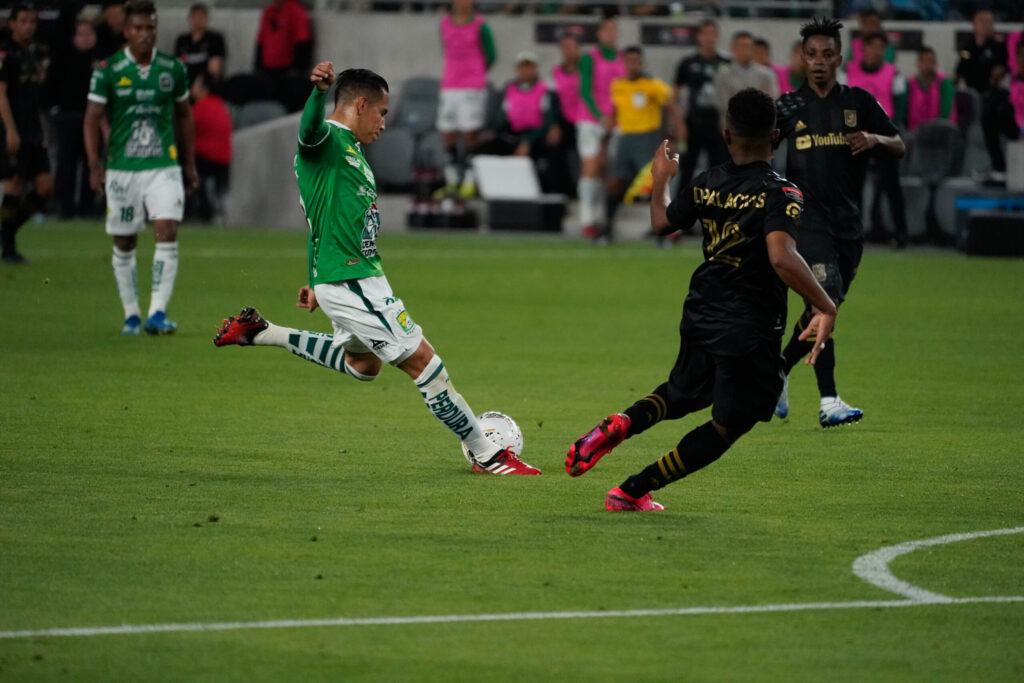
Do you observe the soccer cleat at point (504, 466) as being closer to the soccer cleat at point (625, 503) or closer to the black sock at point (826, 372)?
the soccer cleat at point (625, 503)

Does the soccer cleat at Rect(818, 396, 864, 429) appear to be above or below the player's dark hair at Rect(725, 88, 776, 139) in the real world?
below

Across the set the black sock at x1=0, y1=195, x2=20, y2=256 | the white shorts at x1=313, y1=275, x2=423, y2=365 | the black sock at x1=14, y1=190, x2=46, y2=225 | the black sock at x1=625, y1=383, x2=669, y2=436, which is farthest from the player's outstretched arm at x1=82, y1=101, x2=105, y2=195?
the black sock at x1=625, y1=383, x2=669, y2=436

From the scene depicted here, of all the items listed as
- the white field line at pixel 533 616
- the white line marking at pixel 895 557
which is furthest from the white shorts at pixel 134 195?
the white field line at pixel 533 616

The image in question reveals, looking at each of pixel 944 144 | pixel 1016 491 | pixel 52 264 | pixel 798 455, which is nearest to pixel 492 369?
pixel 798 455

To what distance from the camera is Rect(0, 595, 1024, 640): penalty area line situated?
5355 millimetres

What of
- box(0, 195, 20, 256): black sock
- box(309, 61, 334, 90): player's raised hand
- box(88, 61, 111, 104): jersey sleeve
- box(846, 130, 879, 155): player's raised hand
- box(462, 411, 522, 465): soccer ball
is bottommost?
box(0, 195, 20, 256): black sock

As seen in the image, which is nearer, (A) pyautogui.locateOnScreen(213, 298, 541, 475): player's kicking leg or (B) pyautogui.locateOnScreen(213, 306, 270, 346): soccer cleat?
(A) pyautogui.locateOnScreen(213, 298, 541, 475): player's kicking leg

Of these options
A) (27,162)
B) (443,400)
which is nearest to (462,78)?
(27,162)

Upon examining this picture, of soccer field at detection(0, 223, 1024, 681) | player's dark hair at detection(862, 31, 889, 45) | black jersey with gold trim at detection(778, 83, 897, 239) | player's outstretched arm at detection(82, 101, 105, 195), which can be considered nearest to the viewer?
soccer field at detection(0, 223, 1024, 681)

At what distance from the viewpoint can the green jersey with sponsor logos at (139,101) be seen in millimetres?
13617

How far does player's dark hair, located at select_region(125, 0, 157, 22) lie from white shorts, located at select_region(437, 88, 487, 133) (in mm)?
11979

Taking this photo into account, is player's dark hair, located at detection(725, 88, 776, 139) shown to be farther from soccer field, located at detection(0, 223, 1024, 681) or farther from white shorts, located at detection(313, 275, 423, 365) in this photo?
white shorts, located at detection(313, 275, 423, 365)

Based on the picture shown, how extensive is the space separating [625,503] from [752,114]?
1.76m

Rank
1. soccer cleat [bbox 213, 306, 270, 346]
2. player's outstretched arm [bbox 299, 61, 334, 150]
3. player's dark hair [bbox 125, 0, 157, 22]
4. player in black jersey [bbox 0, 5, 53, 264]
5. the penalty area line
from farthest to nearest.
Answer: player in black jersey [bbox 0, 5, 53, 264] → player's dark hair [bbox 125, 0, 157, 22] → soccer cleat [bbox 213, 306, 270, 346] → player's outstretched arm [bbox 299, 61, 334, 150] → the penalty area line
